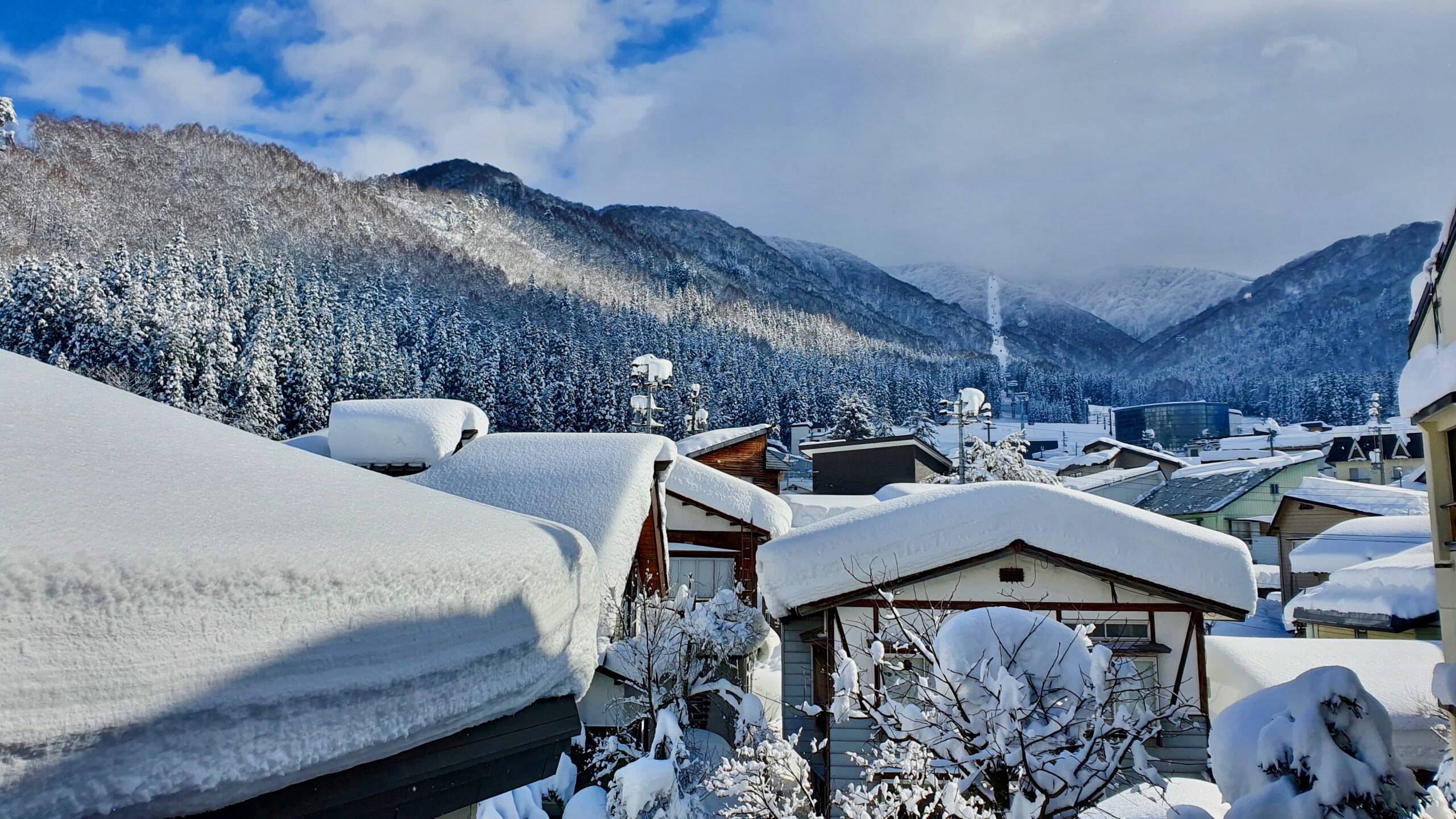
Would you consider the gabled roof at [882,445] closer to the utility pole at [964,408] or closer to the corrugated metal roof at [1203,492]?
the corrugated metal roof at [1203,492]

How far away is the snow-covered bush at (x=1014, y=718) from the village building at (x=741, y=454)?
1876cm

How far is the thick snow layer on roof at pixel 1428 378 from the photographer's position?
587 centimetres

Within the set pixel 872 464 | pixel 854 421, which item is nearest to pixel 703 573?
pixel 872 464

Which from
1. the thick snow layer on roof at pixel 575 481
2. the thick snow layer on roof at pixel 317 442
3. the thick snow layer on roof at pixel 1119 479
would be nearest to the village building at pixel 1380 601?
the thick snow layer on roof at pixel 575 481

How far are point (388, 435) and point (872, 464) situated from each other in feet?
89.3

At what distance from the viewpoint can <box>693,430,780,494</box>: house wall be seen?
25.9m

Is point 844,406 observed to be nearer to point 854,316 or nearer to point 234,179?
point 234,179

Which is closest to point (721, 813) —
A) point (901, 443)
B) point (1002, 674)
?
point (1002, 674)

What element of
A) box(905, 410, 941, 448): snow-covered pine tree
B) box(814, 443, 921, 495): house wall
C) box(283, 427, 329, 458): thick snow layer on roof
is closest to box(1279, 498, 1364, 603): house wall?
box(814, 443, 921, 495): house wall

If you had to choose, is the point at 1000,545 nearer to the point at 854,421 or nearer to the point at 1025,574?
the point at 1025,574

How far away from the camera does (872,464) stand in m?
36.2

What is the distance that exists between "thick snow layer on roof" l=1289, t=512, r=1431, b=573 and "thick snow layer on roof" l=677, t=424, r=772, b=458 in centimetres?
1478

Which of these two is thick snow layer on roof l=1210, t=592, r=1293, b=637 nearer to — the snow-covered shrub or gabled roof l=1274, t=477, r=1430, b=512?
gabled roof l=1274, t=477, r=1430, b=512

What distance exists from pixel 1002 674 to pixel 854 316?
172802mm
